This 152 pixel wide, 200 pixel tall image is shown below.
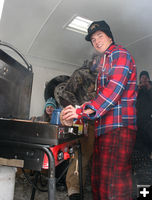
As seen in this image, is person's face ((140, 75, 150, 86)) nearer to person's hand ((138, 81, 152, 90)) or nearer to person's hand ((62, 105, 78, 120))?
person's hand ((138, 81, 152, 90))

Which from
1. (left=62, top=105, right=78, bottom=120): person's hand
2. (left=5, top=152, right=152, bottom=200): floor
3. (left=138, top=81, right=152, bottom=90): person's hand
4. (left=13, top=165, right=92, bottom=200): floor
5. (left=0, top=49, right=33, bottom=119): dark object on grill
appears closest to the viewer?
(left=62, top=105, right=78, bottom=120): person's hand

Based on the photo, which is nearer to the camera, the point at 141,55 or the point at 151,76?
the point at 141,55

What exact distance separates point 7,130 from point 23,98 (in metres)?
0.72

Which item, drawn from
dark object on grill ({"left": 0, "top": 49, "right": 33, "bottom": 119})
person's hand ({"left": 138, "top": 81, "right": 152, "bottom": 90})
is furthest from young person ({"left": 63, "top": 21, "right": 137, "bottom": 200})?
person's hand ({"left": 138, "top": 81, "right": 152, "bottom": 90})

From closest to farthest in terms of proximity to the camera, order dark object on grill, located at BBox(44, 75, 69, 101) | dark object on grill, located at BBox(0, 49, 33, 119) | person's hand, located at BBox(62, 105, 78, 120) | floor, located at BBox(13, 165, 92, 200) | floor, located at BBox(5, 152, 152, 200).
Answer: person's hand, located at BBox(62, 105, 78, 120) → dark object on grill, located at BBox(0, 49, 33, 119) → floor, located at BBox(5, 152, 152, 200) → floor, located at BBox(13, 165, 92, 200) → dark object on grill, located at BBox(44, 75, 69, 101)

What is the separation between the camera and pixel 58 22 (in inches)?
78.3

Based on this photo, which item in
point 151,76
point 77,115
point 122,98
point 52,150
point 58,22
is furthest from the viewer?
point 151,76

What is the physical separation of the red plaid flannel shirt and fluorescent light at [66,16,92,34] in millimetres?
854

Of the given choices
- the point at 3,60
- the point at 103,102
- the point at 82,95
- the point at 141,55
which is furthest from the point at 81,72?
the point at 103,102

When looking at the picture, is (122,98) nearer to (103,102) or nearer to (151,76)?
(103,102)

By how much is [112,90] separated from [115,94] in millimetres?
30

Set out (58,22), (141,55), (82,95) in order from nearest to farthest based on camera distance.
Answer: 1. (58,22)
2. (82,95)
3. (141,55)

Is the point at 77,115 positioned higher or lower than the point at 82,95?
lower

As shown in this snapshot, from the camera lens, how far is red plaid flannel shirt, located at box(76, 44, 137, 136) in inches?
40.4
